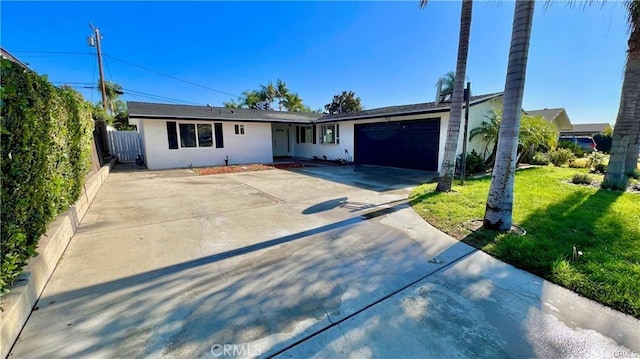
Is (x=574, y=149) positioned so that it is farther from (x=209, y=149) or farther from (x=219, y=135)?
(x=209, y=149)

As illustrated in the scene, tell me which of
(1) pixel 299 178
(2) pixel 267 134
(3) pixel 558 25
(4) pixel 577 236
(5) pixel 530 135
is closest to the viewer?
(4) pixel 577 236

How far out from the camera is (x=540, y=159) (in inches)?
540

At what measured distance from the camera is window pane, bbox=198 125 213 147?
539 inches

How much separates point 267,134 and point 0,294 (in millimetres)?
14145


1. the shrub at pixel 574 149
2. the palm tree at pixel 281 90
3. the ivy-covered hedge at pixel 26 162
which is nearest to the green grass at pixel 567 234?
the ivy-covered hedge at pixel 26 162

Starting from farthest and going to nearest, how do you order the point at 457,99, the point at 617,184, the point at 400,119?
the point at 400,119 < the point at 617,184 < the point at 457,99

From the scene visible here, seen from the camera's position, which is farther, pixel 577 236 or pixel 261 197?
pixel 261 197

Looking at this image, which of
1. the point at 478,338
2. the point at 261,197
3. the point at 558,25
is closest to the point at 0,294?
the point at 478,338

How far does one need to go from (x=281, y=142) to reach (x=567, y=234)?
1727 centimetres

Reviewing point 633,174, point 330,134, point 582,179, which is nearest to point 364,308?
point 582,179

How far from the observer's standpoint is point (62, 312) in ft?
7.47

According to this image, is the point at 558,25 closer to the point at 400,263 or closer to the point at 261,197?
the point at 400,263

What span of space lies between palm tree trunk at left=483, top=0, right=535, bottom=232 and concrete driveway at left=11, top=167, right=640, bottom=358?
1.06 metres
